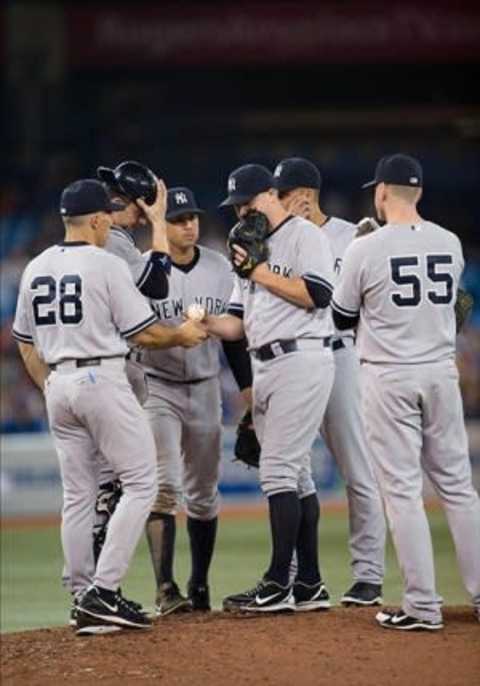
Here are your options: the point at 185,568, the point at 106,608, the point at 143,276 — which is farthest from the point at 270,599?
the point at 185,568

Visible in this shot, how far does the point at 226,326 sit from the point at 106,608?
4.92ft

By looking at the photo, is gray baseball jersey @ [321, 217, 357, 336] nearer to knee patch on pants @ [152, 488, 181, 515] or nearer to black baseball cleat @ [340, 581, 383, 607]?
knee patch on pants @ [152, 488, 181, 515]

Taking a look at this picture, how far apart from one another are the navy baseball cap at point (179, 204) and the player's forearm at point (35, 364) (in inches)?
39.7

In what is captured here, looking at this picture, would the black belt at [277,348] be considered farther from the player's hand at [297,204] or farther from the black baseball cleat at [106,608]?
the black baseball cleat at [106,608]

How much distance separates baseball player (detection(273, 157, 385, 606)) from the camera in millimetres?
8688

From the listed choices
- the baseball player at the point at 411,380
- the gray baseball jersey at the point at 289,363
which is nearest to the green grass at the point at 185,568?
the gray baseball jersey at the point at 289,363

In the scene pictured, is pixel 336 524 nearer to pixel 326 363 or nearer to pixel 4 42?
pixel 326 363

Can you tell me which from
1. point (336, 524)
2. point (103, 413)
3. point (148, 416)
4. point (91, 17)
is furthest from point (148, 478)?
point (91, 17)

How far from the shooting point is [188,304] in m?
8.85

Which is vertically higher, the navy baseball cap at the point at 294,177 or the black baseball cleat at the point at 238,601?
the navy baseball cap at the point at 294,177

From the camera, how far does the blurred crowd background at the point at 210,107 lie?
21.6 meters

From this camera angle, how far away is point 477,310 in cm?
2044

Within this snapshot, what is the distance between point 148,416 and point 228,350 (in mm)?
517

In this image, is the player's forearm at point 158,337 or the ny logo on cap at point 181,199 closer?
the player's forearm at point 158,337
